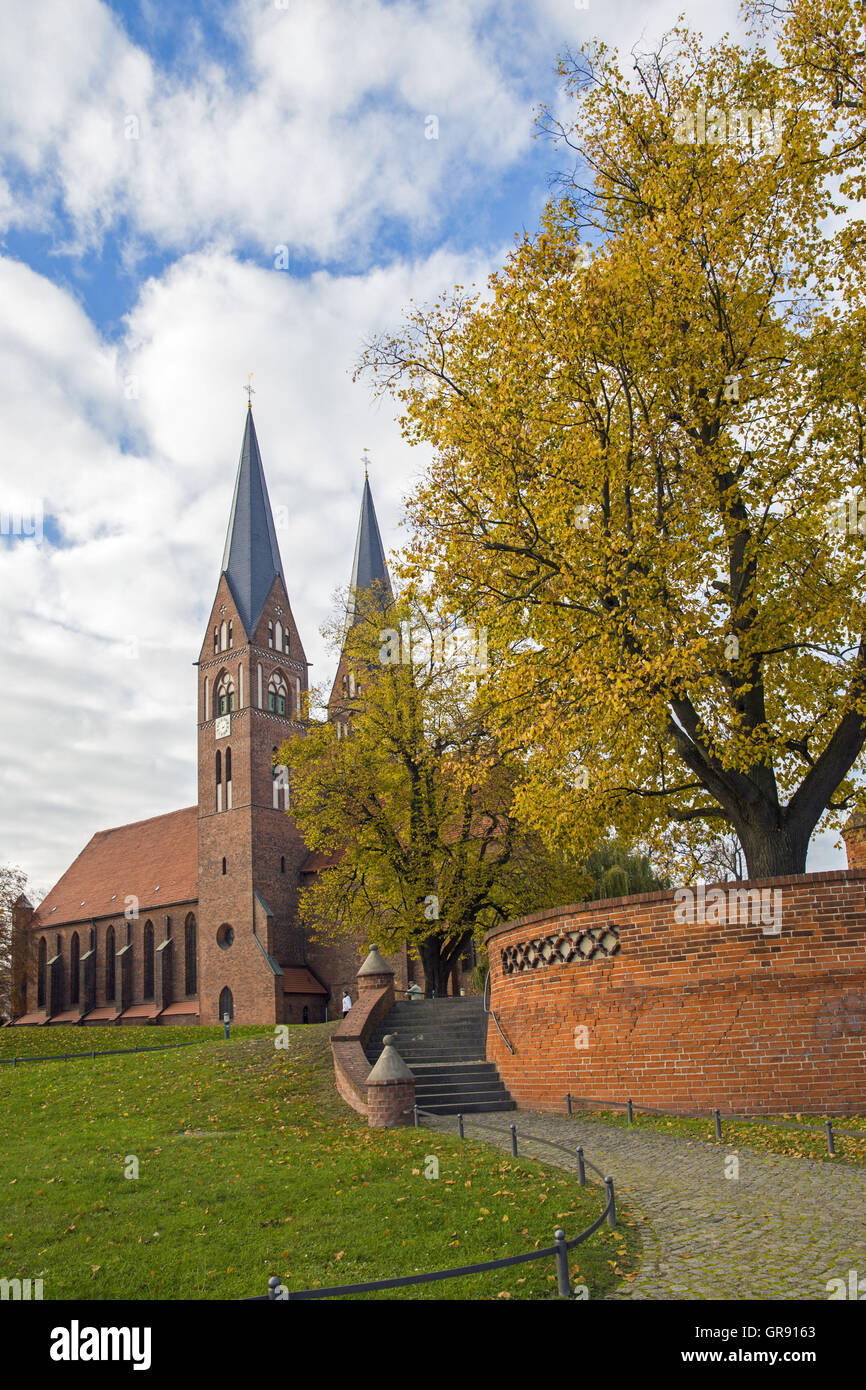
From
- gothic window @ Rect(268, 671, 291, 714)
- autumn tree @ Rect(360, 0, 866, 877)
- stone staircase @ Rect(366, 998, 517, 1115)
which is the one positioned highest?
gothic window @ Rect(268, 671, 291, 714)

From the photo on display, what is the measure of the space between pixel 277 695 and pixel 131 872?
14.8 meters

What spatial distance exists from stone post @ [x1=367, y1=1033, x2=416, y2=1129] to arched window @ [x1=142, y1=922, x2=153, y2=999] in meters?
40.1

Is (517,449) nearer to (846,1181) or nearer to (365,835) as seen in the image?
(846,1181)

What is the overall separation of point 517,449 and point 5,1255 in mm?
9689

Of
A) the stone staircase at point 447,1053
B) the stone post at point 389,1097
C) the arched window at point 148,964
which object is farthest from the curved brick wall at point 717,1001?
the arched window at point 148,964

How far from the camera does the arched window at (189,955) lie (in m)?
46.8

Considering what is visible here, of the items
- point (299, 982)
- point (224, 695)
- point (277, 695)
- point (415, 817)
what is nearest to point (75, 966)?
point (299, 982)

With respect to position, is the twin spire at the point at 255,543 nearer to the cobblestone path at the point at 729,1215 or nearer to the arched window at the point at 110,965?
the arched window at the point at 110,965

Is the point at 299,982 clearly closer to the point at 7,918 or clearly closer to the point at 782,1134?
the point at 7,918

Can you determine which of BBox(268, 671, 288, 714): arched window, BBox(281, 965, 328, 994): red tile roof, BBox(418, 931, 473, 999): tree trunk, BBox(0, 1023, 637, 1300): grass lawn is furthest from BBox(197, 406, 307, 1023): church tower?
BBox(0, 1023, 637, 1300): grass lawn

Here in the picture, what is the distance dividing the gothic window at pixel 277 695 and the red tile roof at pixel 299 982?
12.0 metres

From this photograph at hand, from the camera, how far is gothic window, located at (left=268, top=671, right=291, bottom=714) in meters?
47.5

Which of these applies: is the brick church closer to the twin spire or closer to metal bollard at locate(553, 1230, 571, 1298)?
the twin spire
